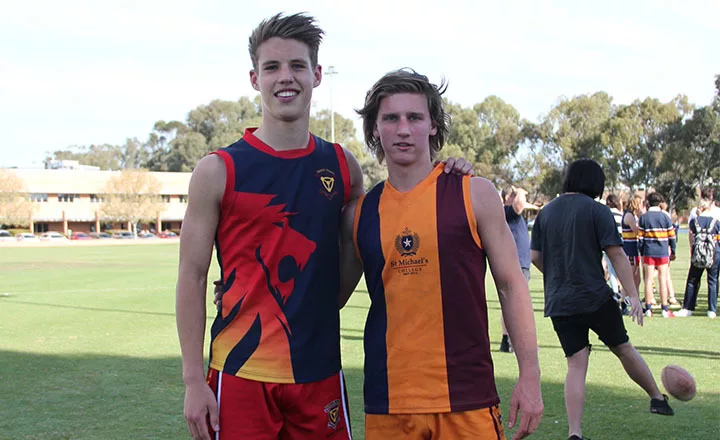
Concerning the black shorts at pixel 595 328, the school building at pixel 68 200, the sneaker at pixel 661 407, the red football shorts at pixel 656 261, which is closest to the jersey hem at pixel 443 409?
the black shorts at pixel 595 328

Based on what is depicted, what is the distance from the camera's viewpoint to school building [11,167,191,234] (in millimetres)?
90750

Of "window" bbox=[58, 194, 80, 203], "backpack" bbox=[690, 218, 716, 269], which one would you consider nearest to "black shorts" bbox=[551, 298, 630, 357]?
"backpack" bbox=[690, 218, 716, 269]

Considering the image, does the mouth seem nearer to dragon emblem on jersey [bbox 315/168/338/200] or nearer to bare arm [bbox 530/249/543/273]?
dragon emblem on jersey [bbox 315/168/338/200]

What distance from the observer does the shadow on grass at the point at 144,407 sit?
625 cm

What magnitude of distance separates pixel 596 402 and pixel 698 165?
195ft

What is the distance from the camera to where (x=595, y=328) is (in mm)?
6023

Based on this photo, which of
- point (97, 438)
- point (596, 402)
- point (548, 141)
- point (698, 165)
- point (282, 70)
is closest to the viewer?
point (282, 70)

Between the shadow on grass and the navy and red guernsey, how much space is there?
321cm

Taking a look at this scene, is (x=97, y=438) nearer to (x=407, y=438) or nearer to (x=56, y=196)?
(x=407, y=438)

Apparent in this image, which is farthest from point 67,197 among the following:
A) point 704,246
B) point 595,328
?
point 595,328

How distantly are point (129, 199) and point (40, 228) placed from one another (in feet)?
39.1

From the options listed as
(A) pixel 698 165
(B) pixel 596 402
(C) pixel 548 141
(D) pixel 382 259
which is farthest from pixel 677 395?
(C) pixel 548 141

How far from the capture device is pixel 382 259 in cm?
335

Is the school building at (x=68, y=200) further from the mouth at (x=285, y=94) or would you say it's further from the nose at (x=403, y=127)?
the nose at (x=403, y=127)
